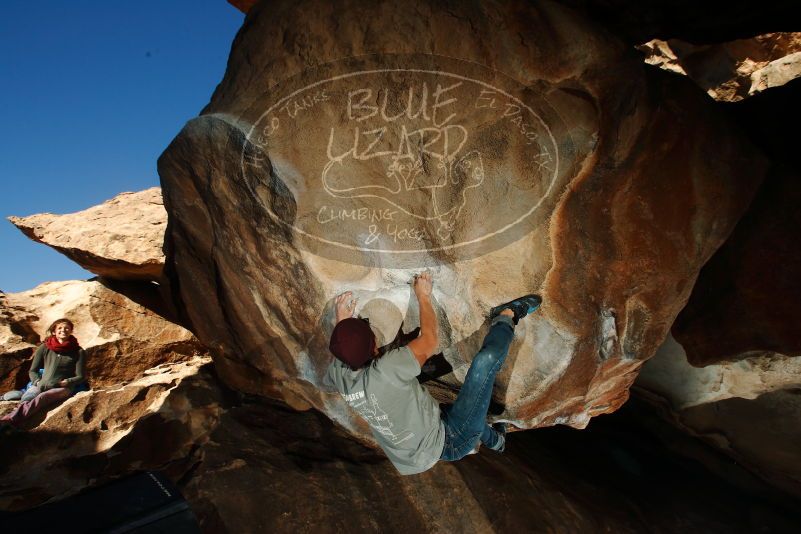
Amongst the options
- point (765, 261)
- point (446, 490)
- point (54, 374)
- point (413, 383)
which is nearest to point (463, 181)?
point (413, 383)

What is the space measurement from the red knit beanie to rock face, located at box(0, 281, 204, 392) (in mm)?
3667

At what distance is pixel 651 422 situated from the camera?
392cm

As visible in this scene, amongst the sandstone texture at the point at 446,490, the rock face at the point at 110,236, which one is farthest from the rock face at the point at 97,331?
the sandstone texture at the point at 446,490

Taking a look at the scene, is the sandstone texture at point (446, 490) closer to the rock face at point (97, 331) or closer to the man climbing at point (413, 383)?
the man climbing at point (413, 383)

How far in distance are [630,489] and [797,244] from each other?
8.41 ft

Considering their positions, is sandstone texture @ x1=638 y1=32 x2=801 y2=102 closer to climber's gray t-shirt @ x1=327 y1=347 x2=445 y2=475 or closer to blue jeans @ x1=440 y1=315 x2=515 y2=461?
blue jeans @ x1=440 y1=315 x2=515 y2=461

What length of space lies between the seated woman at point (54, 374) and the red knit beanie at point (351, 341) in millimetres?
2958

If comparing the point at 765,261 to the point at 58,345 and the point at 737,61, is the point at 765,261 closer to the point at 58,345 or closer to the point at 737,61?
the point at 737,61

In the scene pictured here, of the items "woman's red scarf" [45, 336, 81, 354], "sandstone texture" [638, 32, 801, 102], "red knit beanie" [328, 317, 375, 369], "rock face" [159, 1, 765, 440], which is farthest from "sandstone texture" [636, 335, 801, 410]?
"woman's red scarf" [45, 336, 81, 354]

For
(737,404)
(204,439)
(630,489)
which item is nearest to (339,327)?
(204,439)

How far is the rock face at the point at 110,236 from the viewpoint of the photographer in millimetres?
4438

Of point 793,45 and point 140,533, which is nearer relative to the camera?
point 140,533

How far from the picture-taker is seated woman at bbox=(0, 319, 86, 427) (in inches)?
129

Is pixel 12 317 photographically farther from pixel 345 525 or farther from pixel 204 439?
pixel 345 525
